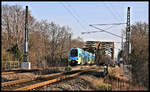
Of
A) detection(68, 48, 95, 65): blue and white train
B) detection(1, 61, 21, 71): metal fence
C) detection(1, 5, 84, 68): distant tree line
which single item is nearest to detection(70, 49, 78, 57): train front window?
detection(68, 48, 95, 65): blue and white train

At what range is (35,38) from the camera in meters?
49.6

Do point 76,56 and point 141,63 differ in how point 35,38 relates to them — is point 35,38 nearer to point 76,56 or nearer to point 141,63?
point 76,56

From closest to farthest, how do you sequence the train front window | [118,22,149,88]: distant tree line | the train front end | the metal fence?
[118,22,149,88]: distant tree line → the metal fence → the train front end → the train front window

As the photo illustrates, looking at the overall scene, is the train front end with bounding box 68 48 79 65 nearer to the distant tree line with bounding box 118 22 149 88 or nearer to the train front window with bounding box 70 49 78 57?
the train front window with bounding box 70 49 78 57

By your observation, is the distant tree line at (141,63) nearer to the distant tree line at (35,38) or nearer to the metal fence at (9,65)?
the metal fence at (9,65)

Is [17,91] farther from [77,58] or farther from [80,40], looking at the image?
[80,40]

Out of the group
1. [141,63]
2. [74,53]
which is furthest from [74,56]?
[141,63]

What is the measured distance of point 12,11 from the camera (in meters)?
51.1

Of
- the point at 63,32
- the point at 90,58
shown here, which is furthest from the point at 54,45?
the point at 90,58

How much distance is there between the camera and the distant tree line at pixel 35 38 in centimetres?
4341

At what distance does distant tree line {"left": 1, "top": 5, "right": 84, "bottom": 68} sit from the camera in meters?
43.4

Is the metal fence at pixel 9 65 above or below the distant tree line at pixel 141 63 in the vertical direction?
below

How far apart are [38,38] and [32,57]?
8992mm

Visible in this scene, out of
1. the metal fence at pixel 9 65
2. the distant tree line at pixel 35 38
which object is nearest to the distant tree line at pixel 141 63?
the metal fence at pixel 9 65
